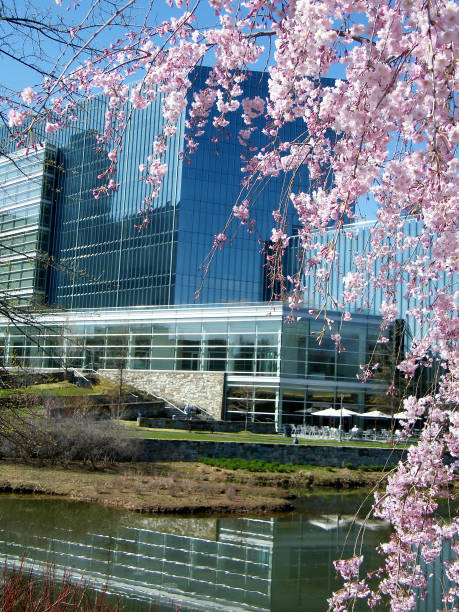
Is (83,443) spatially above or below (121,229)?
below

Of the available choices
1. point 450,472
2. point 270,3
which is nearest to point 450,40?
point 270,3

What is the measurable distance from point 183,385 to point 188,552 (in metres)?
24.5

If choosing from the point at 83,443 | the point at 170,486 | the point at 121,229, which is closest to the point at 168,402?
the point at 83,443

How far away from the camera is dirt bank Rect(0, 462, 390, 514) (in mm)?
18328

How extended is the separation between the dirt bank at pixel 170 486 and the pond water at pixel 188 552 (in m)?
0.83

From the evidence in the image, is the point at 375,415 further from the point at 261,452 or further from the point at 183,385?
the point at 183,385

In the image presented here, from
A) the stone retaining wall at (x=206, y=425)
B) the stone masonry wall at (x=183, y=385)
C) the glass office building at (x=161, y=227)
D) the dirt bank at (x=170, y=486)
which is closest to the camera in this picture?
the dirt bank at (x=170, y=486)

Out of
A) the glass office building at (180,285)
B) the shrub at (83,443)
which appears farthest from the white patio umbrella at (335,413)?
the shrub at (83,443)

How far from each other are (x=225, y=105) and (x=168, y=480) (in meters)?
16.9

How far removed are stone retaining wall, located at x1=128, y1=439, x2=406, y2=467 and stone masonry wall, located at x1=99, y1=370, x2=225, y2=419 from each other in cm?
1013

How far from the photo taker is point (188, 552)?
1357 centimetres

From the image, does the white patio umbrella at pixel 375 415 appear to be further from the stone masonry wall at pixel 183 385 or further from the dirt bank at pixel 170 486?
the dirt bank at pixel 170 486

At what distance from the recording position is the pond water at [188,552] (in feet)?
36.2

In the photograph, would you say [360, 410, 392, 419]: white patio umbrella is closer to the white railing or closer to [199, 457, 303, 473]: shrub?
the white railing
